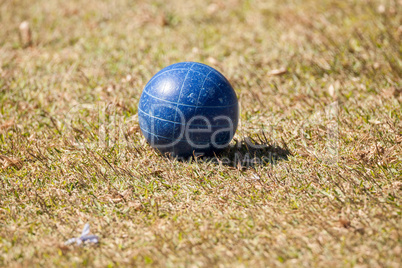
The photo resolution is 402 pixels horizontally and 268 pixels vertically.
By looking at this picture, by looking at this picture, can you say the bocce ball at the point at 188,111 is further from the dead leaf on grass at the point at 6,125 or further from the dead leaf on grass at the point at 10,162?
the dead leaf on grass at the point at 6,125

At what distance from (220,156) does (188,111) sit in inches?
30.4

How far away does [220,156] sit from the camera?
514 centimetres

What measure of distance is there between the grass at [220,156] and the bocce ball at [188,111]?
0.90 ft

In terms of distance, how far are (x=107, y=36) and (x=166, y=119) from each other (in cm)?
434

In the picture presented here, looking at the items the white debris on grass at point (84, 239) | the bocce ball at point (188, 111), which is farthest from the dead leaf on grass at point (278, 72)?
the white debris on grass at point (84, 239)

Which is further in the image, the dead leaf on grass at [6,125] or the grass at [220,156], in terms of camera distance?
the dead leaf on grass at [6,125]

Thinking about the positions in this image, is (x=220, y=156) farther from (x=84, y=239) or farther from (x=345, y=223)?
(x=84, y=239)

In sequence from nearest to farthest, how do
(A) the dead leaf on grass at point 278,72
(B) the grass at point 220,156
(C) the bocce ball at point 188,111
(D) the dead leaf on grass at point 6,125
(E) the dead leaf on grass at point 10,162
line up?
(B) the grass at point 220,156 < (C) the bocce ball at point 188,111 < (E) the dead leaf on grass at point 10,162 < (D) the dead leaf on grass at point 6,125 < (A) the dead leaf on grass at point 278,72

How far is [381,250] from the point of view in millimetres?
3643

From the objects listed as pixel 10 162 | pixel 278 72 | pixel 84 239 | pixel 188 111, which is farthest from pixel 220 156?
pixel 278 72

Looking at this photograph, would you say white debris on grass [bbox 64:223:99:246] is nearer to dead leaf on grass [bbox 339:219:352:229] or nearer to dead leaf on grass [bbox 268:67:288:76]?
dead leaf on grass [bbox 339:219:352:229]

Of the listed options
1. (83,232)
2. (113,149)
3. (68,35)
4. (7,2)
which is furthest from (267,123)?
Result: (7,2)

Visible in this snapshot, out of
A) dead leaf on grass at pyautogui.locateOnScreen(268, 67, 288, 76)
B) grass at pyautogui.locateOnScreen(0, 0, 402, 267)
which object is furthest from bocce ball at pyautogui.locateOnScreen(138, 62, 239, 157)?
dead leaf on grass at pyautogui.locateOnScreen(268, 67, 288, 76)

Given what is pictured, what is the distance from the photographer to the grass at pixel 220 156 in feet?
12.7
